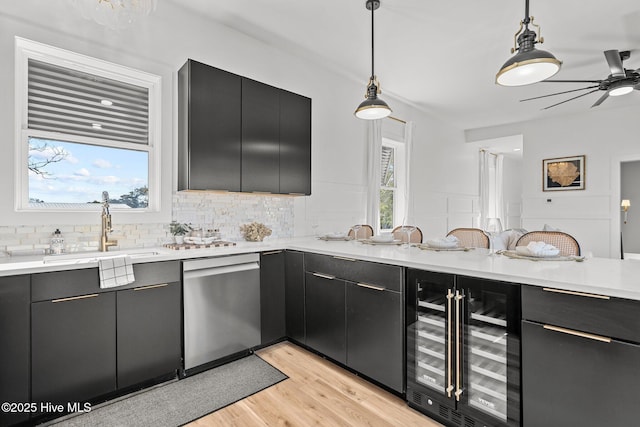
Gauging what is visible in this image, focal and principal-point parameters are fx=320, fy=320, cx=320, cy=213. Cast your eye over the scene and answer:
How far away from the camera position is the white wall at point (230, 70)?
219cm

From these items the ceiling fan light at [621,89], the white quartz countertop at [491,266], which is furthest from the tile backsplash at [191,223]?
the ceiling fan light at [621,89]

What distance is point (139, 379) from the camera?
213 centimetres

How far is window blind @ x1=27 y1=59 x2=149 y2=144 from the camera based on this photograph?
2342mm

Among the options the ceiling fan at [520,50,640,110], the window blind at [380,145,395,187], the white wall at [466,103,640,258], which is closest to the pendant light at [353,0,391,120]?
the ceiling fan at [520,50,640,110]

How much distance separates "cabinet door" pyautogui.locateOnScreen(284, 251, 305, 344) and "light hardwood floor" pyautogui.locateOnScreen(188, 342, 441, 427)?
0.40 meters

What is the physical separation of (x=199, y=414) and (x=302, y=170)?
232 cm

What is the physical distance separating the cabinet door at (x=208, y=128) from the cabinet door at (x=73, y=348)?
1.14 m

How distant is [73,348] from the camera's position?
6.18ft

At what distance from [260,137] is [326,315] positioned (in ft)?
5.72

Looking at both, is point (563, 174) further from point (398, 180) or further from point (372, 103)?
point (372, 103)

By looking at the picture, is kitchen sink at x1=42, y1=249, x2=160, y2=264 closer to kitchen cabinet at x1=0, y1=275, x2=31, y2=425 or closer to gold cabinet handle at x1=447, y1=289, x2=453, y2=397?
kitchen cabinet at x1=0, y1=275, x2=31, y2=425

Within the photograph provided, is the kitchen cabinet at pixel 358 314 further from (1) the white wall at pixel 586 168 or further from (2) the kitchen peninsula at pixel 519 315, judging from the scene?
(1) the white wall at pixel 586 168

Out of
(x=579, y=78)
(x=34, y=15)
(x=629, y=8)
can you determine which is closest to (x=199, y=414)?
(x=34, y=15)

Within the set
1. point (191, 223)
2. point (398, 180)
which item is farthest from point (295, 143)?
point (398, 180)
